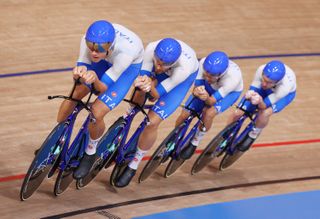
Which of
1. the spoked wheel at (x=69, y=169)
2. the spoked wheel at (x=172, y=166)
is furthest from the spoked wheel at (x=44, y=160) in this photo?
the spoked wheel at (x=172, y=166)

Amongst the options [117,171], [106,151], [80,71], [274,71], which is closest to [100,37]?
[80,71]

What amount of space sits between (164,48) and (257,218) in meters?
1.70

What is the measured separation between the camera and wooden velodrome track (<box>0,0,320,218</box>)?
612 centimetres

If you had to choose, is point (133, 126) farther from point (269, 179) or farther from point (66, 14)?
point (66, 14)

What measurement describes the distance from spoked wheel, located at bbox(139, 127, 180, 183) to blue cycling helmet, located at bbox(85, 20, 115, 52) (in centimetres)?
129

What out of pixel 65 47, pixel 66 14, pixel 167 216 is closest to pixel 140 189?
pixel 167 216

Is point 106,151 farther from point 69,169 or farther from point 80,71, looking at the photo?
point 80,71

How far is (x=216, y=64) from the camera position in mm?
5977

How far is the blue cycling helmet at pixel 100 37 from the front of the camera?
5.09 meters

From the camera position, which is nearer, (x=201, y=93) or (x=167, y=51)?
(x=167, y=51)

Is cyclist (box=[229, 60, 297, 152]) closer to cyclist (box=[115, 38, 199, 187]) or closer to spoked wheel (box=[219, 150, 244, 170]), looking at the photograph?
spoked wheel (box=[219, 150, 244, 170])

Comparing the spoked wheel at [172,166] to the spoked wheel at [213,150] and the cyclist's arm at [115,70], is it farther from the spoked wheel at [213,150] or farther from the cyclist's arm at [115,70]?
the cyclist's arm at [115,70]

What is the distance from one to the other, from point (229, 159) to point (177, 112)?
0.92 metres

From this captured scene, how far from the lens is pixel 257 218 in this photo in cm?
621
